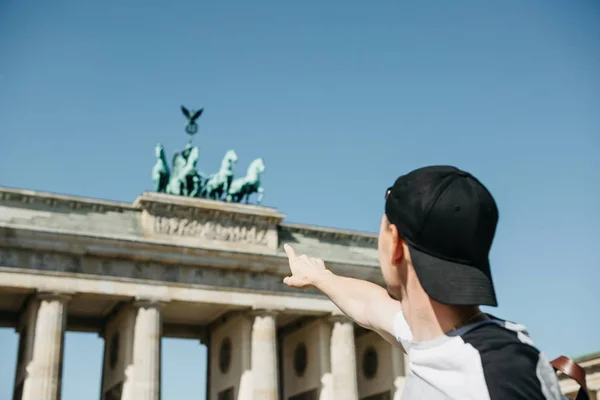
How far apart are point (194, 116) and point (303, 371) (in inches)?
565

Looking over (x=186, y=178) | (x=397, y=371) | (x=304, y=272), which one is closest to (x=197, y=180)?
(x=186, y=178)

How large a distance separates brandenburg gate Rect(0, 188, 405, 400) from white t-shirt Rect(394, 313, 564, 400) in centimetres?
3238

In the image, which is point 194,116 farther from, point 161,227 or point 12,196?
point 12,196

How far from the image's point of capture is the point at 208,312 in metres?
39.5

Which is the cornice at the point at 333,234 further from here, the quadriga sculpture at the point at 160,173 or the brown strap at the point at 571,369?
the brown strap at the point at 571,369

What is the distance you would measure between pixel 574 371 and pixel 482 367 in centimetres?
76

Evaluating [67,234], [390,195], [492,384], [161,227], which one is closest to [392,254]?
[390,195]

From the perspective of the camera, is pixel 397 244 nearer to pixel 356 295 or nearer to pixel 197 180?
pixel 356 295

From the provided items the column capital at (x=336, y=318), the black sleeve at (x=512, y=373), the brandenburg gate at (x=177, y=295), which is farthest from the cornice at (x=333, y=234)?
the black sleeve at (x=512, y=373)

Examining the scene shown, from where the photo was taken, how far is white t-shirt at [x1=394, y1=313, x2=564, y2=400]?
→ 72.7 inches

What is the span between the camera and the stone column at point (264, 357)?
1453 inches

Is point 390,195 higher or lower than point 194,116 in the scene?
lower

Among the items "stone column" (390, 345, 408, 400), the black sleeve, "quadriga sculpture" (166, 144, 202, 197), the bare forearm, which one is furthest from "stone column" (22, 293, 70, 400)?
the black sleeve

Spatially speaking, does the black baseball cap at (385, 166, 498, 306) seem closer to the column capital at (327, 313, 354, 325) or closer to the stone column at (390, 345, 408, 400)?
the column capital at (327, 313, 354, 325)
